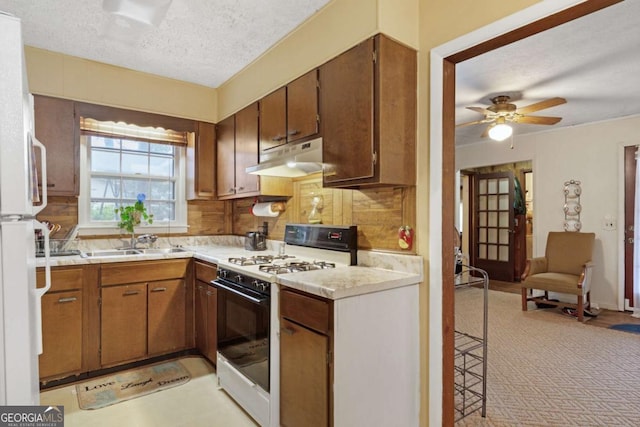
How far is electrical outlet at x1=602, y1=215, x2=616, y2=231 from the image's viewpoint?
442 centimetres

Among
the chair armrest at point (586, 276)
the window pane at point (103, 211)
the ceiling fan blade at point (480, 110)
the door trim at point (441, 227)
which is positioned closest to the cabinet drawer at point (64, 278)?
the window pane at point (103, 211)

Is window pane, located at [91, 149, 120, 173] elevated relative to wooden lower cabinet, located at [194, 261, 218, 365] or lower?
elevated

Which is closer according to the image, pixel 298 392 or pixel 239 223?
pixel 298 392

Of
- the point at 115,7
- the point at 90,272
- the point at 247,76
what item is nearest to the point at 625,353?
the point at 247,76

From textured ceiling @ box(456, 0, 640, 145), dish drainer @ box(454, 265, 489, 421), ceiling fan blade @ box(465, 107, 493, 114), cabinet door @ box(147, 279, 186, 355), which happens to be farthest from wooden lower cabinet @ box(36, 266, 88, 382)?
ceiling fan blade @ box(465, 107, 493, 114)

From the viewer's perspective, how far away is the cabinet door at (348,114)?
1824mm

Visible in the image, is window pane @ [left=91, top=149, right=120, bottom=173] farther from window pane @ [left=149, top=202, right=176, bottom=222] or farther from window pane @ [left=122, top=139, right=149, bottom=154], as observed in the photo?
window pane @ [left=149, top=202, right=176, bottom=222]

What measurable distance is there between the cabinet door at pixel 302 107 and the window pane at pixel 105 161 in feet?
6.49

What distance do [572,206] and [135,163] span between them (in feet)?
17.9

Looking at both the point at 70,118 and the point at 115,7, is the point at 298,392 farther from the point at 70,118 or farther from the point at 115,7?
the point at 70,118

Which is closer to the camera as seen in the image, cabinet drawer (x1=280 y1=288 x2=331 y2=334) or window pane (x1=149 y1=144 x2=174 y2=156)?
cabinet drawer (x1=280 y1=288 x2=331 y2=334)

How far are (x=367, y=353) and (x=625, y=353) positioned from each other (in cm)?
298

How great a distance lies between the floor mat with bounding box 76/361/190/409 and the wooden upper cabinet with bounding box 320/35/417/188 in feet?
6.48

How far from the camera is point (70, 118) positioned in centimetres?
291
